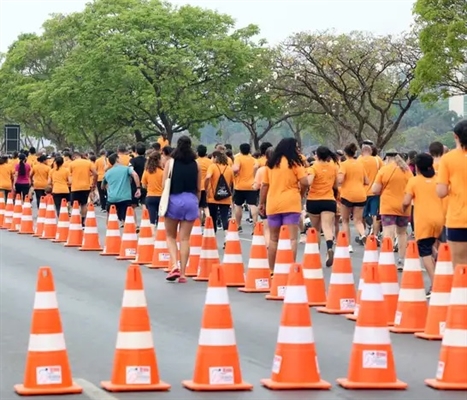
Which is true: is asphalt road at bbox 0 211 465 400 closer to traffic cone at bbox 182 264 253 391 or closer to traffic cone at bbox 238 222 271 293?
traffic cone at bbox 182 264 253 391

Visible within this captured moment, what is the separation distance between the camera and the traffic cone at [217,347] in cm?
943

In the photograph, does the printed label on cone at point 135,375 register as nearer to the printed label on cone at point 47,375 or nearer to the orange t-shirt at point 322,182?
the printed label on cone at point 47,375

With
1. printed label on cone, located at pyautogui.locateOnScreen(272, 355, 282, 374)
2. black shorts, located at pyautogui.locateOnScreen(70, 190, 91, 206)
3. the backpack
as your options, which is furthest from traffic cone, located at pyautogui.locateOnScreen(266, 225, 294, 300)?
black shorts, located at pyautogui.locateOnScreen(70, 190, 91, 206)

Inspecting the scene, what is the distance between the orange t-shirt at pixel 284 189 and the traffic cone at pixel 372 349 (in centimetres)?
→ 710

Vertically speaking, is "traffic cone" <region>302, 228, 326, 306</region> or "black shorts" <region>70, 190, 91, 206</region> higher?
"black shorts" <region>70, 190, 91, 206</region>

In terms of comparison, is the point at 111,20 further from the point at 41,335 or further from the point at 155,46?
the point at 41,335

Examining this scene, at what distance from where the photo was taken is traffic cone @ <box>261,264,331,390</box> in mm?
Answer: 9469

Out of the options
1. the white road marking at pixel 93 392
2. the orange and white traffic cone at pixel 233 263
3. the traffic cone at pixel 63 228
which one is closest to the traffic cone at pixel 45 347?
the white road marking at pixel 93 392

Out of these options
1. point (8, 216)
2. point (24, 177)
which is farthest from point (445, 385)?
point (24, 177)

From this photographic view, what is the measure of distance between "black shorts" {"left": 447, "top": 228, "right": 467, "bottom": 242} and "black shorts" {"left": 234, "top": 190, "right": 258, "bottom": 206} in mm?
14258

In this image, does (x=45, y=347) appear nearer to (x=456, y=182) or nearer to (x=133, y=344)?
(x=133, y=344)

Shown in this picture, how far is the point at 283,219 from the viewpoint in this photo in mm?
16891

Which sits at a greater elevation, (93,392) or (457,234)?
(457,234)

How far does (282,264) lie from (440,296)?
12.2ft
